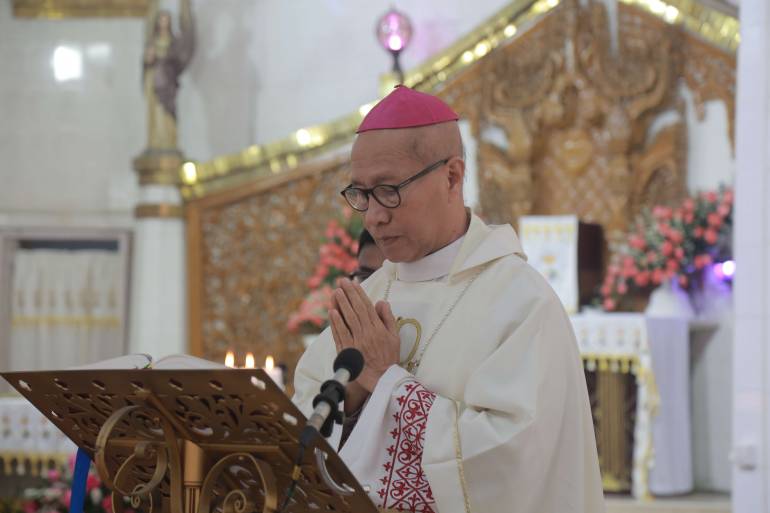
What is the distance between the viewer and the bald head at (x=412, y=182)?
116 inches

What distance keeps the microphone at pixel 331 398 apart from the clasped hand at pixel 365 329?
0.43m

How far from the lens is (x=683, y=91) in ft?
28.5

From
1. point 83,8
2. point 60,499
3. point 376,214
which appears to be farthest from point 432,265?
point 83,8

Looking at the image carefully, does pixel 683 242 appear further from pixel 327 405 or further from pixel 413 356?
pixel 327 405

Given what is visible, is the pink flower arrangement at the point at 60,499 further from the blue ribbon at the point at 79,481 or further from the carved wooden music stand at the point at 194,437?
the carved wooden music stand at the point at 194,437

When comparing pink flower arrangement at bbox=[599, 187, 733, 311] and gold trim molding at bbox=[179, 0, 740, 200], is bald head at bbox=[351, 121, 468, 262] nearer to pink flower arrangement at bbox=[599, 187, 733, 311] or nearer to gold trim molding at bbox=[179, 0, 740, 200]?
pink flower arrangement at bbox=[599, 187, 733, 311]

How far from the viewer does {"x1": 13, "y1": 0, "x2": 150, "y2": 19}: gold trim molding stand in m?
11.3

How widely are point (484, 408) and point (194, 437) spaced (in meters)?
0.68

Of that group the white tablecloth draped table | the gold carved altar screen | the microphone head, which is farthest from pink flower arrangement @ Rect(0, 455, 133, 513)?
the microphone head

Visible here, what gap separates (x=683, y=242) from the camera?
8.03 meters

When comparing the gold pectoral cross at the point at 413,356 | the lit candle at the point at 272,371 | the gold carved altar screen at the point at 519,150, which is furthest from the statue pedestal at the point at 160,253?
the gold pectoral cross at the point at 413,356

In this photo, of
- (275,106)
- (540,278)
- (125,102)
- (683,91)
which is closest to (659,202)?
(683,91)

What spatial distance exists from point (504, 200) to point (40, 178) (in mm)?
4755

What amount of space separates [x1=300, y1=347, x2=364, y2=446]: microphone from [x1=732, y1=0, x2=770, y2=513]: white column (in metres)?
3.78
